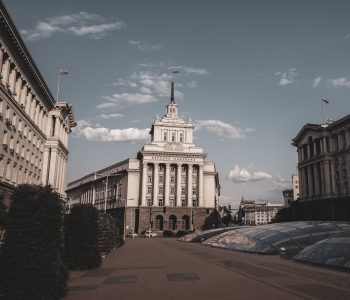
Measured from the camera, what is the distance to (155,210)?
97500mm

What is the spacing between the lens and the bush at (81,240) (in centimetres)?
1931

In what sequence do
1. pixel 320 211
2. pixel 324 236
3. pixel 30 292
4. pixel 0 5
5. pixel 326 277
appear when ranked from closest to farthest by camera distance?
pixel 30 292 → pixel 326 277 → pixel 324 236 → pixel 0 5 → pixel 320 211

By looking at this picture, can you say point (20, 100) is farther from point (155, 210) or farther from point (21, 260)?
point (155, 210)

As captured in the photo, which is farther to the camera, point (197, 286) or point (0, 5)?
point (0, 5)

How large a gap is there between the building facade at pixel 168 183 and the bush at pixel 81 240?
244ft

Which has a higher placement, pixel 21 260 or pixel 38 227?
pixel 38 227

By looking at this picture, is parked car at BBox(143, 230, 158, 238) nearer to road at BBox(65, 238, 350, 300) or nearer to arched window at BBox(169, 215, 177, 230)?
arched window at BBox(169, 215, 177, 230)

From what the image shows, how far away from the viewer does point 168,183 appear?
10038 centimetres

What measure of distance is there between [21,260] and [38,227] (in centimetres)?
105

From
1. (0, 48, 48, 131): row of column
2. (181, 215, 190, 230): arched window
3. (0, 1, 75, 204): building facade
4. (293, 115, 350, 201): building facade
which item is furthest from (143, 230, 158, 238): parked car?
(293, 115, 350, 201): building facade

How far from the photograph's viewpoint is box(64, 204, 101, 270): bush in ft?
63.4

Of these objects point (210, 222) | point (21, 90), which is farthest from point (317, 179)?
point (21, 90)

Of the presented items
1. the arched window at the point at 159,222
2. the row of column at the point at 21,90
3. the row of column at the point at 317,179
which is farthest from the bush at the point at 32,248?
the arched window at the point at 159,222

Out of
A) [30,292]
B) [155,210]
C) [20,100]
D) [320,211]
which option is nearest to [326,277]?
[30,292]
